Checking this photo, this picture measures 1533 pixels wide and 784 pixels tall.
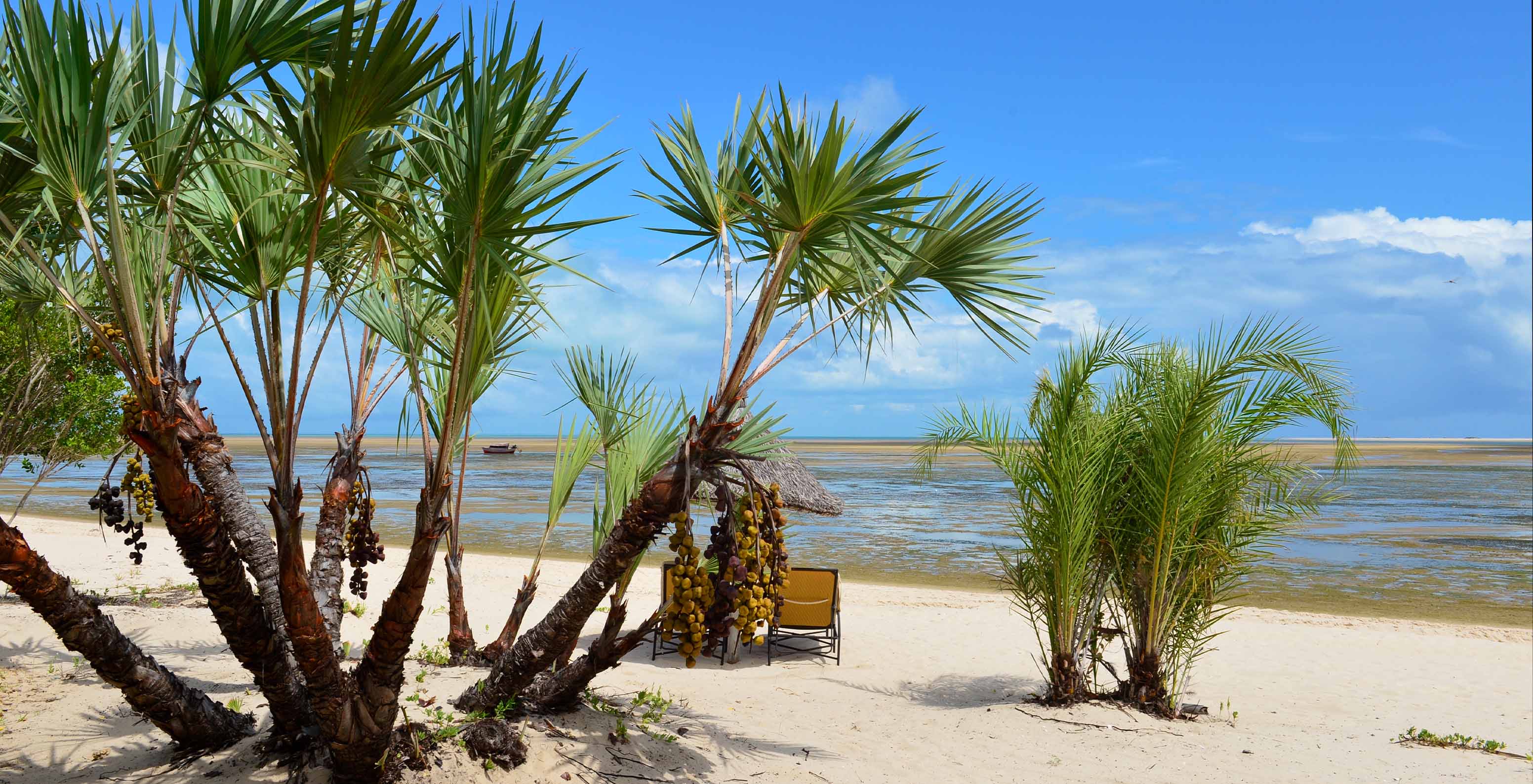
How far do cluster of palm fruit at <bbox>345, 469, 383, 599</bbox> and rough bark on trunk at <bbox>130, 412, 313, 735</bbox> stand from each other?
80 centimetres

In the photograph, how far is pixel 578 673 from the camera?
14.2 ft

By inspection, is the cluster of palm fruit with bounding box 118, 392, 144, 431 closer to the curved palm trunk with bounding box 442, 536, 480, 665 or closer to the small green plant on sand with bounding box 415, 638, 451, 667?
the curved palm trunk with bounding box 442, 536, 480, 665

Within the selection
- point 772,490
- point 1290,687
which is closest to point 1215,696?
point 1290,687

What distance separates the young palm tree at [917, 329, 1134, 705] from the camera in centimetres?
608

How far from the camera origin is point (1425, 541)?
2044 cm

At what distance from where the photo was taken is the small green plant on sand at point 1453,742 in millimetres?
5996

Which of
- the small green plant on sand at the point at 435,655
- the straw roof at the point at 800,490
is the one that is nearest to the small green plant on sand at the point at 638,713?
the small green plant on sand at the point at 435,655

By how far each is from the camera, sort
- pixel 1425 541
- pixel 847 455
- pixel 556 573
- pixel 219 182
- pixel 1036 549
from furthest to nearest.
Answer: pixel 847 455, pixel 1425 541, pixel 556 573, pixel 1036 549, pixel 219 182

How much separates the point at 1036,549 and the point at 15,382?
26.9ft

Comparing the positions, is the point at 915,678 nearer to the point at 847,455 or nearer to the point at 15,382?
the point at 15,382

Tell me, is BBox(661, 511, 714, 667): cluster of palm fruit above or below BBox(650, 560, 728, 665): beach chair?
above

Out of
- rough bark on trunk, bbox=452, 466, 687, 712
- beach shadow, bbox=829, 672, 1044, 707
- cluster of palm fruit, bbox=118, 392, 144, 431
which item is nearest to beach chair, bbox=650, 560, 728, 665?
beach shadow, bbox=829, 672, 1044, 707

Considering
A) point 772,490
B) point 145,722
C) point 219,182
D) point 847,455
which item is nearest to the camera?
point 772,490

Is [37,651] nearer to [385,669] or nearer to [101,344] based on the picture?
[101,344]
